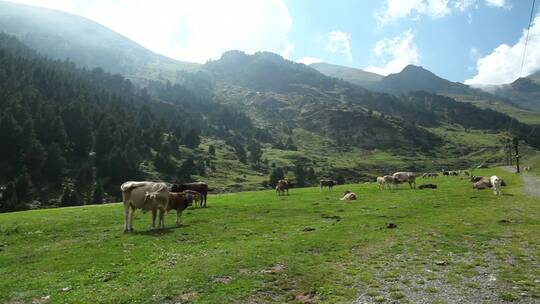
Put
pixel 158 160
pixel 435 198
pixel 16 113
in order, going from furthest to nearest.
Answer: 1. pixel 158 160
2. pixel 16 113
3. pixel 435 198

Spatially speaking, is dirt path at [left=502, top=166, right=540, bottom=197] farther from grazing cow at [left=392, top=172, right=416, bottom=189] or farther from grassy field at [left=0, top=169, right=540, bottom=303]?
grassy field at [left=0, top=169, right=540, bottom=303]

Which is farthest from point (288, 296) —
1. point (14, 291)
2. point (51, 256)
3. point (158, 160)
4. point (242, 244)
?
point (158, 160)

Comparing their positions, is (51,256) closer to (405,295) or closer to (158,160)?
(405,295)

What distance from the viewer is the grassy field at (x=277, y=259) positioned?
626 inches

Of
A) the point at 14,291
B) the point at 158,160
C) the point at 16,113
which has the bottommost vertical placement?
the point at 14,291

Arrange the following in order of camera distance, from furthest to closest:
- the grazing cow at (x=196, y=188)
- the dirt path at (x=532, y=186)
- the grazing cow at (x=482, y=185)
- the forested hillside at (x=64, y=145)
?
1. the forested hillside at (x=64, y=145)
2. the grazing cow at (x=482, y=185)
3. the dirt path at (x=532, y=186)
4. the grazing cow at (x=196, y=188)

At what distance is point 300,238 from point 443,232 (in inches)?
406

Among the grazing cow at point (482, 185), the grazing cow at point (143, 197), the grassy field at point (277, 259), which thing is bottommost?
the grassy field at point (277, 259)

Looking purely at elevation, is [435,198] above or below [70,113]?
below

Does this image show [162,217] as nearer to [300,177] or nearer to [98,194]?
[98,194]

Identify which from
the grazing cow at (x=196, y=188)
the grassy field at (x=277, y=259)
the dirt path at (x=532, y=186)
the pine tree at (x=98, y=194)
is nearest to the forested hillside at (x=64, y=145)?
the pine tree at (x=98, y=194)

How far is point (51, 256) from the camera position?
22422 mm

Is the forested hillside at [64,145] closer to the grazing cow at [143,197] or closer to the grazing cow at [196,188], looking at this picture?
the grazing cow at [196,188]

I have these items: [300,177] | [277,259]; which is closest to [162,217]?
[277,259]
